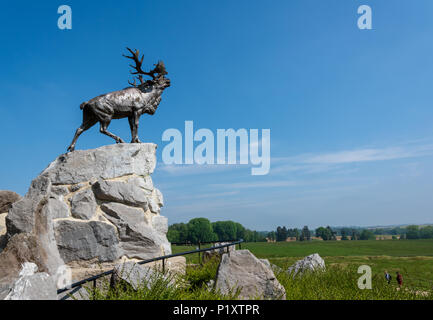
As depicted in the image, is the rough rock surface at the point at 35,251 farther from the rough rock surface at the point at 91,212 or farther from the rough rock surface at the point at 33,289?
the rough rock surface at the point at 33,289

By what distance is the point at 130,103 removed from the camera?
1008 cm

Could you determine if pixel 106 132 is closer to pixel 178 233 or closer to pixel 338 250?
pixel 178 233

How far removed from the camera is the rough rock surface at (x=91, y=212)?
7379 millimetres

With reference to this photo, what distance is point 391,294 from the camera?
6.76 m

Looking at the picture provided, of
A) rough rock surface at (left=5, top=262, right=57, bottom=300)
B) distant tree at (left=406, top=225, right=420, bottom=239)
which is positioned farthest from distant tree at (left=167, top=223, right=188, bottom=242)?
distant tree at (left=406, top=225, right=420, bottom=239)

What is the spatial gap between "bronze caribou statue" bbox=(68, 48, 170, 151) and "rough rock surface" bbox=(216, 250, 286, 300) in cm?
551

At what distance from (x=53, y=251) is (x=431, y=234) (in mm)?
114147

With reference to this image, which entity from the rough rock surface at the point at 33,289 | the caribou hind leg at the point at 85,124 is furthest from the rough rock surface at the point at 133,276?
the caribou hind leg at the point at 85,124

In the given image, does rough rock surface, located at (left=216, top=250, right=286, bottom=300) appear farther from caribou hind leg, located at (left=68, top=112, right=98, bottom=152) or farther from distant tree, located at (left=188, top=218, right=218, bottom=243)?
distant tree, located at (left=188, top=218, right=218, bottom=243)

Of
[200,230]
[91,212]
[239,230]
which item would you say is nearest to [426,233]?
[239,230]

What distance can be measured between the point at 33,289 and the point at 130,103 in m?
7.12
